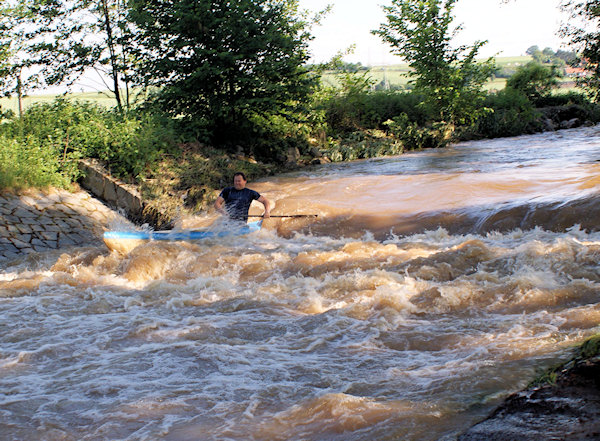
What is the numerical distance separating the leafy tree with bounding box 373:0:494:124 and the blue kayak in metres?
15.6

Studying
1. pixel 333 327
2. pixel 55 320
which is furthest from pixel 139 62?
pixel 333 327

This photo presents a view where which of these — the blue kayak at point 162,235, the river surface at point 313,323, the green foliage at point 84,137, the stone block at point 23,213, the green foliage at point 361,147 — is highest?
the green foliage at point 84,137

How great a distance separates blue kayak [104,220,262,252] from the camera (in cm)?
896

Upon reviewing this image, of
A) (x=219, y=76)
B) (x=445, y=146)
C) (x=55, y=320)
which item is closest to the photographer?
(x=55, y=320)

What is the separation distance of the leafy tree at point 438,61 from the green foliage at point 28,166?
1573cm

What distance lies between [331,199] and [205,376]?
8.37 metres

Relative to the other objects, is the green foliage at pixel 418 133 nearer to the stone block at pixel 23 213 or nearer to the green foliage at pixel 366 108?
the green foliage at pixel 366 108

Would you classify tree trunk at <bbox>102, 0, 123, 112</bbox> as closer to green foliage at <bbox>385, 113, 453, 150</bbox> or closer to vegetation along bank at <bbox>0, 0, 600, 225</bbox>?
vegetation along bank at <bbox>0, 0, 600, 225</bbox>

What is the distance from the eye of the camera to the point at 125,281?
801cm

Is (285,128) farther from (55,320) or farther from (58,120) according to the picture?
(55,320)

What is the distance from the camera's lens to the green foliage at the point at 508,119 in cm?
2531

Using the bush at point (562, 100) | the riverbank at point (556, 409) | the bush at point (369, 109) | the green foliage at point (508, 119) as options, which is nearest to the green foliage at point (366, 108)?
the bush at point (369, 109)

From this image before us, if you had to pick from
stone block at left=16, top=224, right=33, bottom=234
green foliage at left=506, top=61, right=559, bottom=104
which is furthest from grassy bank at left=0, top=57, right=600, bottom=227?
green foliage at left=506, top=61, right=559, bottom=104

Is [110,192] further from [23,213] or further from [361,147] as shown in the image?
[361,147]
